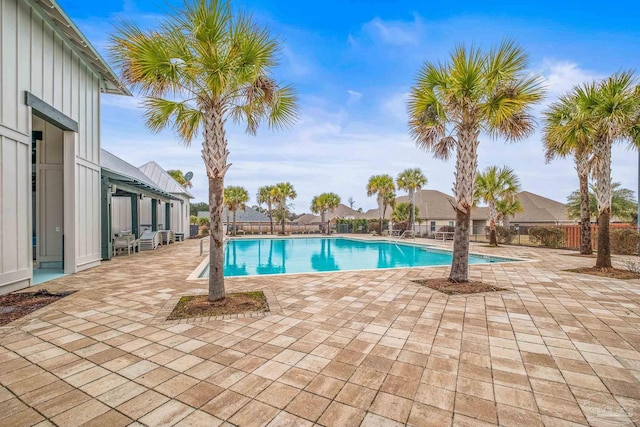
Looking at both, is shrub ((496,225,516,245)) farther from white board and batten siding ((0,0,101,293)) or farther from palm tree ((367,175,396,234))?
white board and batten siding ((0,0,101,293))

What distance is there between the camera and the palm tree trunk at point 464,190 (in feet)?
20.2

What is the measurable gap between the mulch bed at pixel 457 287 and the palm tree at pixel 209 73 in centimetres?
407

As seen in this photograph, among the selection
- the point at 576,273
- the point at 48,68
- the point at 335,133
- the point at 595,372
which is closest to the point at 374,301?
the point at 595,372

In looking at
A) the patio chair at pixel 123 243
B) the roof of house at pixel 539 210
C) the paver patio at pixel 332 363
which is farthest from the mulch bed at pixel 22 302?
the roof of house at pixel 539 210

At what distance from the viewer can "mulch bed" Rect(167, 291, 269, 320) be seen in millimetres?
4238

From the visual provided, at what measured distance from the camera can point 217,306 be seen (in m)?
4.52

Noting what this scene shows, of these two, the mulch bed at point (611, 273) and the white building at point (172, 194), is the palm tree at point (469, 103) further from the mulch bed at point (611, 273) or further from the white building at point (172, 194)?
the white building at point (172, 194)

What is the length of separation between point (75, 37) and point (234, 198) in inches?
783

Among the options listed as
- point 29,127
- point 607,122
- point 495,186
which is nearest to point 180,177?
point 29,127

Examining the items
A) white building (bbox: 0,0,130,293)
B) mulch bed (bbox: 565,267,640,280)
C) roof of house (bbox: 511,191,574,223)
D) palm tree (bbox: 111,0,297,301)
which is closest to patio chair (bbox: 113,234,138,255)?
white building (bbox: 0,0,130,293)

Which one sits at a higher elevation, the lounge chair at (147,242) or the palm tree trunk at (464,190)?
the palm tree trunk at (464,190)

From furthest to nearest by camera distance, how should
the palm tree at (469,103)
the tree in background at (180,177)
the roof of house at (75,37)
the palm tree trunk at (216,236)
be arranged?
the tree in background at (180,177) < the roof of house at (75,37) < the palm tree at (469,103) < the palm tree trunk at (216,236)

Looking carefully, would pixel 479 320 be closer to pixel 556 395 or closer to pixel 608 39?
pixel 556 395

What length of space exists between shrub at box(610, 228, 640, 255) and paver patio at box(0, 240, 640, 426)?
357 inches
